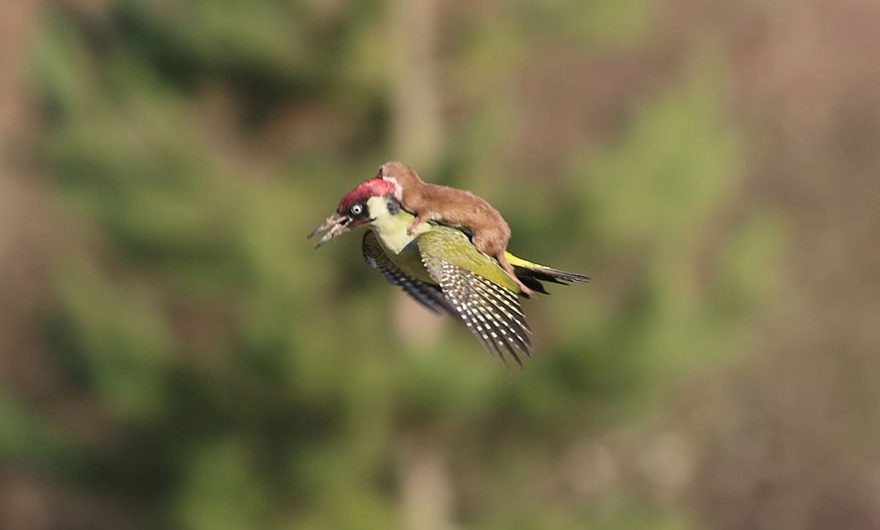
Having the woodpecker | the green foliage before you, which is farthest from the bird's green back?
the green foliage

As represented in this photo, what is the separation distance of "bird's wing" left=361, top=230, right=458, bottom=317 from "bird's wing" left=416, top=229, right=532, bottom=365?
11.0 inches

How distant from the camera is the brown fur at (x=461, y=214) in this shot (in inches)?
90.9

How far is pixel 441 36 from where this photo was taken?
10.5 meters

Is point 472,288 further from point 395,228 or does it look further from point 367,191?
point 367,191

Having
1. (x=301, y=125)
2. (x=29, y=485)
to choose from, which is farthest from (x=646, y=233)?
(x=29, y=485)

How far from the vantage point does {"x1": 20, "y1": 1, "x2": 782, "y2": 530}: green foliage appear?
31.3 ft

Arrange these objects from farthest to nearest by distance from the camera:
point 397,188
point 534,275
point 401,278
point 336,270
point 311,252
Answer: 1. point 336,270
2. point 311,252
3. point 401,278
4. point 534,275
5. point 397,188

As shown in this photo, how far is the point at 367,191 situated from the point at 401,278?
53 cm

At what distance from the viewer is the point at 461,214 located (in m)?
2.32

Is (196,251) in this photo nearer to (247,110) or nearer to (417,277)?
(247,110)

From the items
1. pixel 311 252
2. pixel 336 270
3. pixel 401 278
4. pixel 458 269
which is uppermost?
pixel 336 270

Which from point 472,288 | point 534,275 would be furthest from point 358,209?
point 534,275

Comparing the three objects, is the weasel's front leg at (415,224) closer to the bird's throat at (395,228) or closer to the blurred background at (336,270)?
the bird's throat at (395,228)

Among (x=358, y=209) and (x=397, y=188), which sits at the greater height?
(x=397, y=188)
